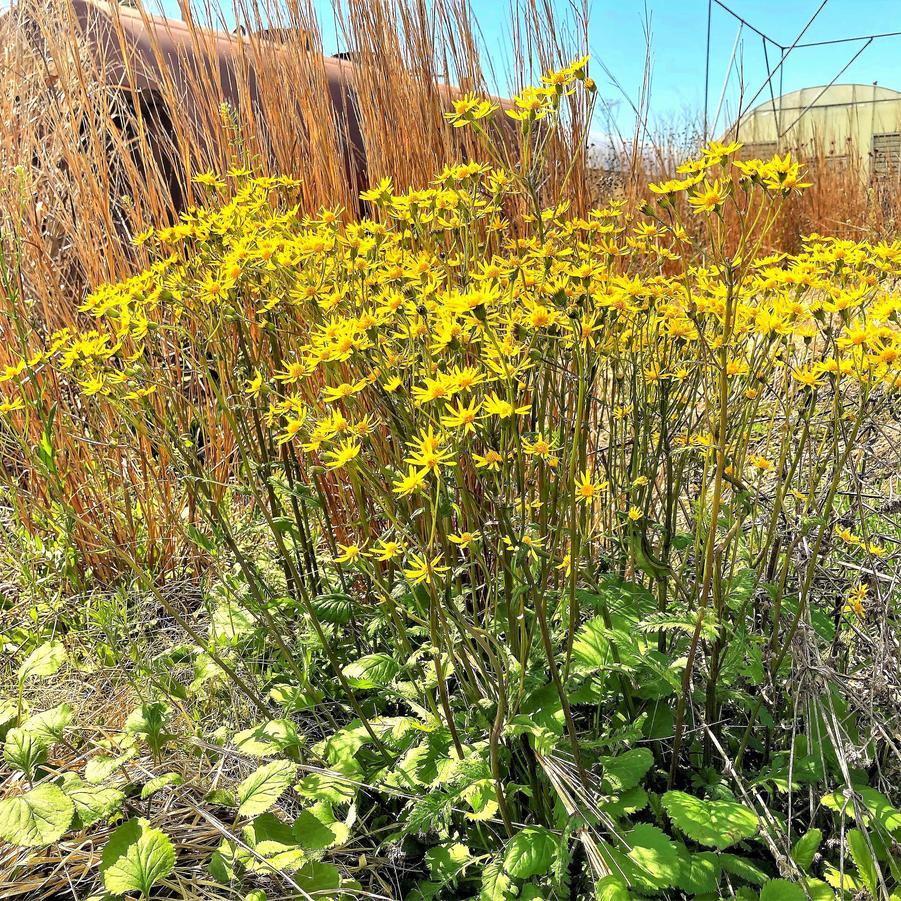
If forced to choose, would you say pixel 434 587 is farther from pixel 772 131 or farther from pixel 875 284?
pixel 772 131

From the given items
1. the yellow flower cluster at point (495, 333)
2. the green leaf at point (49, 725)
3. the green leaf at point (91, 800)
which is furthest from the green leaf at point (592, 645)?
the green leaf at point (49, 725)

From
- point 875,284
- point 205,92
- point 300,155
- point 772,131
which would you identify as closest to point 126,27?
point 205,92

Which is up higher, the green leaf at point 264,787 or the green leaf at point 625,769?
the green leaf at point 264,787

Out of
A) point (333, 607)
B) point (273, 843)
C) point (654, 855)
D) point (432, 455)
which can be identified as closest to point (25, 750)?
point (273, 843)

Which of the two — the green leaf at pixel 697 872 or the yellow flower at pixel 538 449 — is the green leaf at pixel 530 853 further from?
the yellow flower at pixel 538 449

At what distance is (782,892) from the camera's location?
109cm

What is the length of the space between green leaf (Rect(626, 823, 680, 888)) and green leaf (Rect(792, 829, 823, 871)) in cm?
22

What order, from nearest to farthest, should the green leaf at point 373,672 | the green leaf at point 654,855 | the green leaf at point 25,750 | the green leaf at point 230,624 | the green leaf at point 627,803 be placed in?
the green leaf at point 654,855, the green leaf at point 627,803, the green leaf at point 25,750, the green leaf at point 373,672, the green leaf at point 230,624

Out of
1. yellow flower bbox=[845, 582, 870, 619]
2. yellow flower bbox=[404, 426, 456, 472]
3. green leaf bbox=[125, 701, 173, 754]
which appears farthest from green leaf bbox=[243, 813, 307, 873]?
yellow flower bbox=[845, 582, 870, 619]

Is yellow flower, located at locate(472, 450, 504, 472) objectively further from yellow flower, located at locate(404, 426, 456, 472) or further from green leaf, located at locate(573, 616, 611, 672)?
green leaf, located at locate(573, 616, 611, 672)

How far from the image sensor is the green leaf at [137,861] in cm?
111

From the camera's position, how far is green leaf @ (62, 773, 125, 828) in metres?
1.24

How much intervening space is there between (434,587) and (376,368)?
1.05 ft

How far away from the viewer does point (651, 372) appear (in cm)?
136
